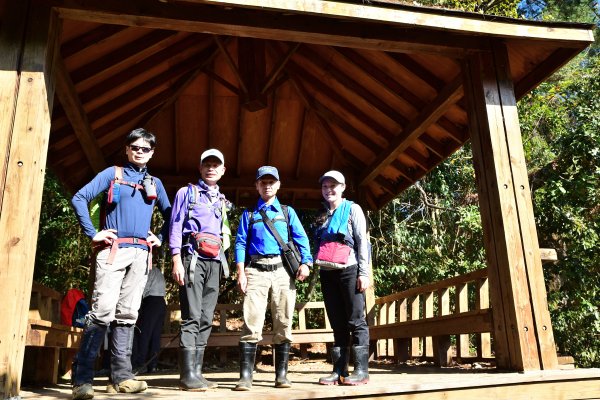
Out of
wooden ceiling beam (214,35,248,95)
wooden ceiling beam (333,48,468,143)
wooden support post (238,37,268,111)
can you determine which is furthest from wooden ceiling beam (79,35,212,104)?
wooden ceiling beam (333,48,468,143)

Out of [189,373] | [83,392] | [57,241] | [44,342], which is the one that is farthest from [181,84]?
[57,241]

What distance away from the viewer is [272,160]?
929cm

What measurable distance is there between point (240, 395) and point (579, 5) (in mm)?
23270

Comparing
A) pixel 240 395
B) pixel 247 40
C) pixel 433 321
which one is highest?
pixel 247 40

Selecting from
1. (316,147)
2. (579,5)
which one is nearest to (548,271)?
(316,147)

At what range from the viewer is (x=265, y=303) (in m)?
4.15

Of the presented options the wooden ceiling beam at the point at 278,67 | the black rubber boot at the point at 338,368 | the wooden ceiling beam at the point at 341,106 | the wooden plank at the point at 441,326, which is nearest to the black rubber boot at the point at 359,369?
the black rubber boot at the point at 338,368

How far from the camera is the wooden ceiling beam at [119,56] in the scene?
18.9ft

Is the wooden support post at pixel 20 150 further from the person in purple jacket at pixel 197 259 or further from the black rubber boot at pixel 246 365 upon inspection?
the black rubber boot at pixel 246 365

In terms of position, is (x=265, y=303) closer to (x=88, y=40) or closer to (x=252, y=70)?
(x=88, y=40)

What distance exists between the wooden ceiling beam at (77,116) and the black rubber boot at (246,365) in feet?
9.05

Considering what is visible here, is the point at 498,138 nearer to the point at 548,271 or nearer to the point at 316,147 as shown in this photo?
the point at 316,147

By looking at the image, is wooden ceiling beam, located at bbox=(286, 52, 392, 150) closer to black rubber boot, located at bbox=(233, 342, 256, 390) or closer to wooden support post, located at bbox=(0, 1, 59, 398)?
wooden support post, located at bbox=(0, 1, 59, 398)

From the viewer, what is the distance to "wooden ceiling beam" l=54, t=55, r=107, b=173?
521 cm
